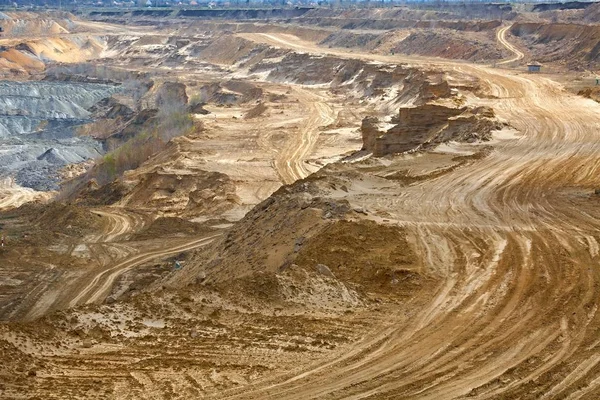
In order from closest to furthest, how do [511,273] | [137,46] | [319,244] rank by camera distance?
[511,273] < [319,244] < [137,46]

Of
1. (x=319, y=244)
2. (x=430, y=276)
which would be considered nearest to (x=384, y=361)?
(x=430, y=276)

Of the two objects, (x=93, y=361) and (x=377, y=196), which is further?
(x=377, y=196)

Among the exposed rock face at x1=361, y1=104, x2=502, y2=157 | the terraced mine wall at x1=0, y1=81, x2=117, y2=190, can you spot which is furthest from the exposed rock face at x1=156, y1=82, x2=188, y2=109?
the exposed rock face at x1=361, y1=104, x2=502, y2=157

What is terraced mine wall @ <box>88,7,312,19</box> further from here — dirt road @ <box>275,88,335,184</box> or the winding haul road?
the winding haul road

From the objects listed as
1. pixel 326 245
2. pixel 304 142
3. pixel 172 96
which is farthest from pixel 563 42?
pixel 326 245

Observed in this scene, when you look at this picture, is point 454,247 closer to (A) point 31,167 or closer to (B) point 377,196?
(B) point 377,196

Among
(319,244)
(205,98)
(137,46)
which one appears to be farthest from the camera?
(137,46)

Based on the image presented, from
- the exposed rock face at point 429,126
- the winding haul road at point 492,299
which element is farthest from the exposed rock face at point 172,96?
the winding haul road at point 492,299
